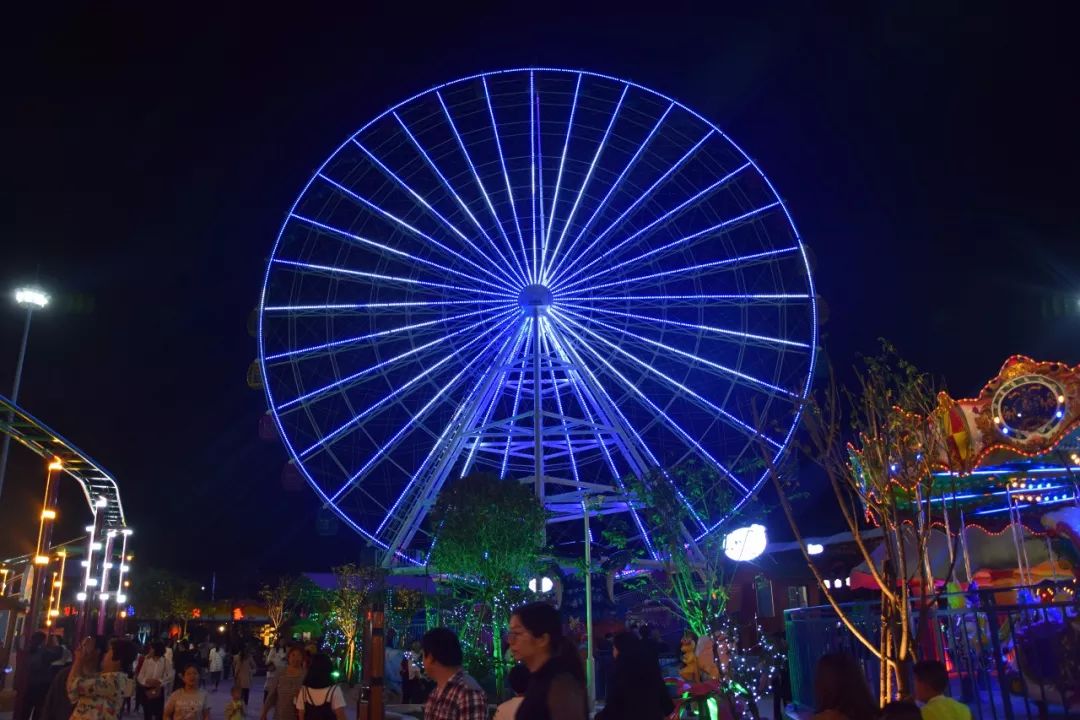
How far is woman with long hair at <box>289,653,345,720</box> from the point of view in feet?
21.2

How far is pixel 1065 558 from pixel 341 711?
16.7m

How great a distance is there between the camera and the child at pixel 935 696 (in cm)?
583

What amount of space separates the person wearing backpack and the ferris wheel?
18.7 m

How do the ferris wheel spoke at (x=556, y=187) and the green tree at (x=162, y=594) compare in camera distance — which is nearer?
the ferris wheel spoke at (x=556, y=187)

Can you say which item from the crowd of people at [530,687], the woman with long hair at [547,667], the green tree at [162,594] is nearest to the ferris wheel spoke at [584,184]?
the crowd of people at [530,687]

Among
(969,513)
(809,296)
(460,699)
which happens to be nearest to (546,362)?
(809,296)

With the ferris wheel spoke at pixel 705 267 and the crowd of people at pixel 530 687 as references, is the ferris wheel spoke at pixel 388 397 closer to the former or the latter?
the ferris wheel spoke at pixel 705 267

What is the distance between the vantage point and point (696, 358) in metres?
25.5

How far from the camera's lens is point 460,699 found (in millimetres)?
4734

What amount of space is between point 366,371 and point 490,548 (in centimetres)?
663

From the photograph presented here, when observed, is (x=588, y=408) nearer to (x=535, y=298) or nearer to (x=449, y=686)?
(x=535, y=298)

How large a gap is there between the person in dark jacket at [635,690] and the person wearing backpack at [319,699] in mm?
2156

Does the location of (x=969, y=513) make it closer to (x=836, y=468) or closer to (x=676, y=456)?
(x=676, y=456)

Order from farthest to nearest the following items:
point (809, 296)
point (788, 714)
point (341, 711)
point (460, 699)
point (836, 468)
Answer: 1. point (809, 296)
2. point (788, 714)
3. point (836, 468)
4. point (341, 711)
5. point (460, 699)
